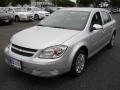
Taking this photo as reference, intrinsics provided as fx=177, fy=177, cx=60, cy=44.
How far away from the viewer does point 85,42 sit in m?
4.31

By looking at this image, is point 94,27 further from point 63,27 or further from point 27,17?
point 27,17

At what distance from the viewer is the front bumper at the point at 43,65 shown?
346 centimetres

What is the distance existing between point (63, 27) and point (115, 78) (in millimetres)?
1826

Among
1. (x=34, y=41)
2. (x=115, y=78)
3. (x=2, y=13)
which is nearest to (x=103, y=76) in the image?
(x=115, y=78)

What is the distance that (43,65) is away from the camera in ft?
11.3

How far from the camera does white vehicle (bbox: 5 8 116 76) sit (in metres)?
A: 3.54

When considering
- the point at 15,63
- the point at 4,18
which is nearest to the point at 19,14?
the point at 4,18

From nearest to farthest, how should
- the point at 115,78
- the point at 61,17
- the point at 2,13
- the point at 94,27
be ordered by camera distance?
the point at 115,78
the point at 94,27
the point at 61,17
the point at 2,13

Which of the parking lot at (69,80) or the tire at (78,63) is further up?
the tire at (78,63)

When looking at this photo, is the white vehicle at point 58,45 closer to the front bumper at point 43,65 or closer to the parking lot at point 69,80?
→ the front bumper at point 43,65

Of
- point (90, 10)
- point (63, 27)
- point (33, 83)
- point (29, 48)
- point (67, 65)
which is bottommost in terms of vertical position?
point (33, 83)

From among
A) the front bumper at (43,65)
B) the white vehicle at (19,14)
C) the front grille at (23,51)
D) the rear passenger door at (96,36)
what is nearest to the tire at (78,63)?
the front bumper at (43,65)

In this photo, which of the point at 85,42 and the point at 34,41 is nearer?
A: the point at 34,41

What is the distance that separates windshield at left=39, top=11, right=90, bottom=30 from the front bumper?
4.25 ft
